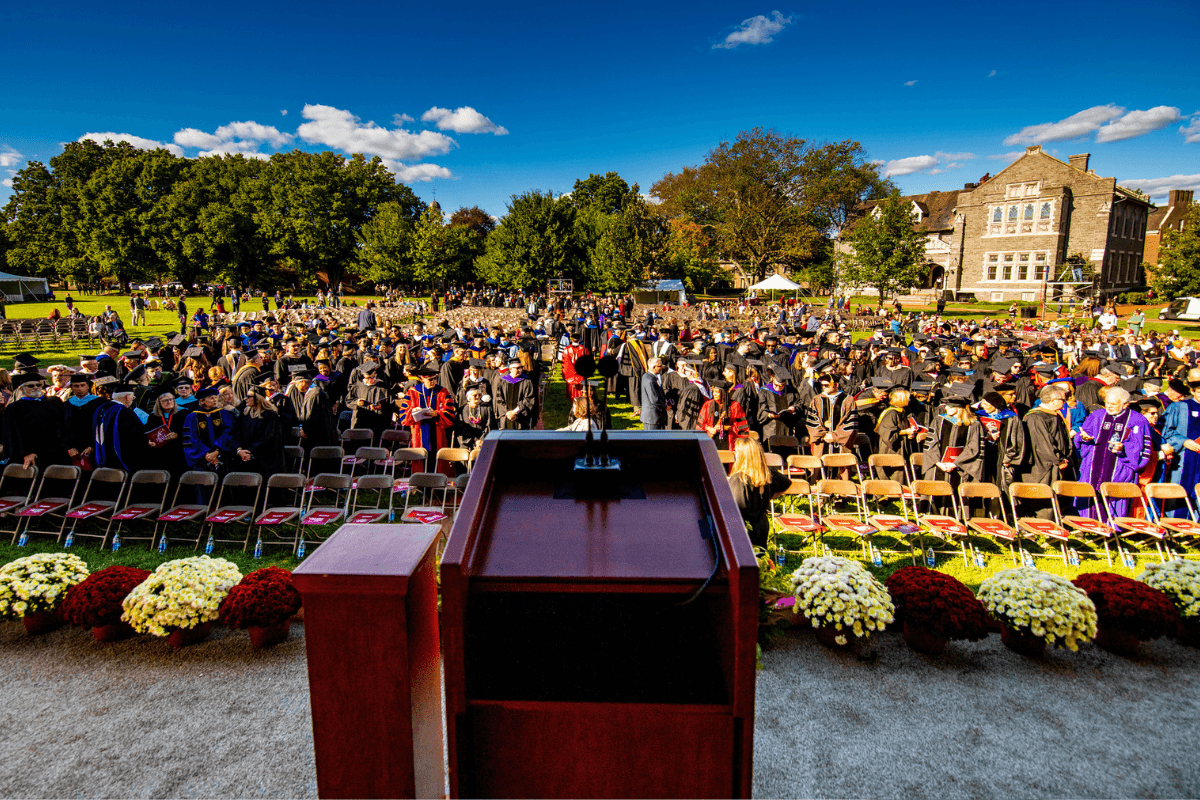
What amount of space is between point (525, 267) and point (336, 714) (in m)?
49.2

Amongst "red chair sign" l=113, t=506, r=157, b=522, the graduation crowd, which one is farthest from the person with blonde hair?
"red chair sign" l=113, t=506, r=157, b=522

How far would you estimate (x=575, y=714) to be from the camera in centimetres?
160

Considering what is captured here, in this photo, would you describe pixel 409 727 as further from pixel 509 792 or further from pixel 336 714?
pixel 509 792

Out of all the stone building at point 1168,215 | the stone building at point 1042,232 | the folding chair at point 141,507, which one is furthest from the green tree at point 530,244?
the stone building at point 1168,215

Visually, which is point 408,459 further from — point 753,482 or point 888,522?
point 888,522

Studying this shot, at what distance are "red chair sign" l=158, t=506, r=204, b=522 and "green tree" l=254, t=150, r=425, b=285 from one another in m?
52.2

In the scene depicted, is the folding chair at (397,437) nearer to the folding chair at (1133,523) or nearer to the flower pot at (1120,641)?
the flower pot at (1120,641)

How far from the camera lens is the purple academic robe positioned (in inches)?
296

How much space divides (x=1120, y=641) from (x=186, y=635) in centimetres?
723

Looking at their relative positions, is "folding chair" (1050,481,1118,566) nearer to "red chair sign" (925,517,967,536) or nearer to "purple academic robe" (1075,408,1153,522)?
"purple academic robe" (1075,408,1153,522)

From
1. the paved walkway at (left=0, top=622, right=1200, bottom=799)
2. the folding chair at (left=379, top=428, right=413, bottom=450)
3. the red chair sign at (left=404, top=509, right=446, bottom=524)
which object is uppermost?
the folding chair at (left=379, top=428, right=413, bottom=450)

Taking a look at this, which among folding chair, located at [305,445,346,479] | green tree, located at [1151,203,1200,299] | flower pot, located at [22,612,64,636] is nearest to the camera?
flower pot, located at [22,612,64,636]

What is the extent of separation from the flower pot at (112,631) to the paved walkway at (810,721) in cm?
7

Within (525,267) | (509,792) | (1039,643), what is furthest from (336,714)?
(525,267)
